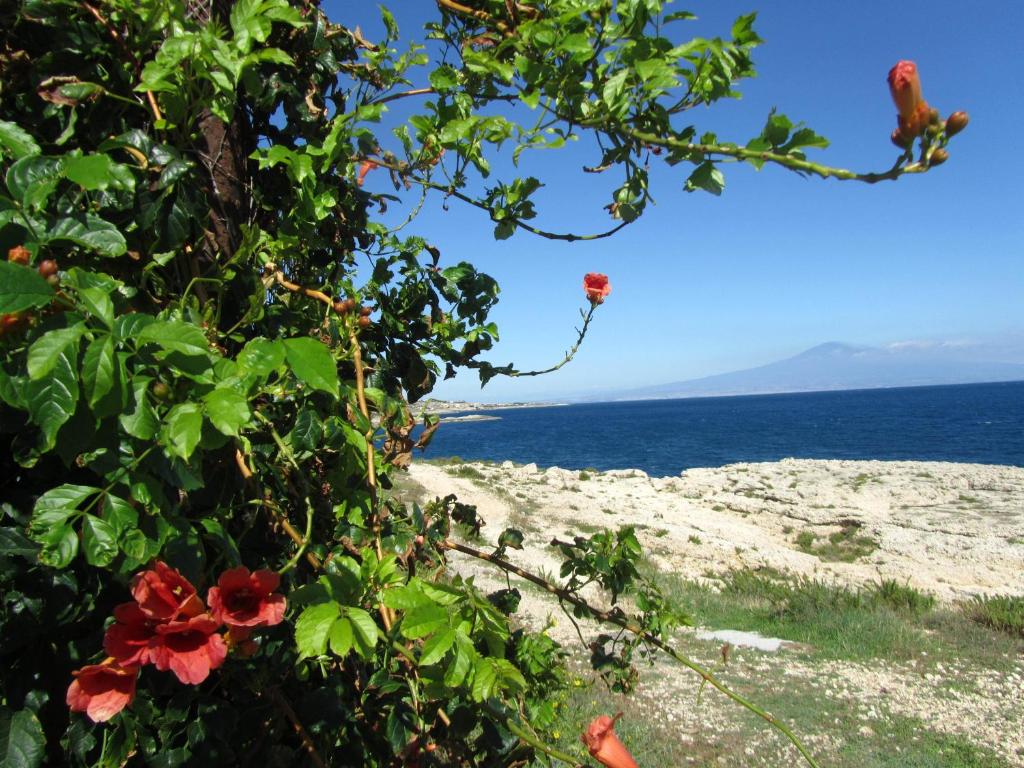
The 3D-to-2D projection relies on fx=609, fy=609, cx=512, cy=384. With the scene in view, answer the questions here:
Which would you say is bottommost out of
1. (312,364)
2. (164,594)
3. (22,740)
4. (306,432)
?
(22,740)

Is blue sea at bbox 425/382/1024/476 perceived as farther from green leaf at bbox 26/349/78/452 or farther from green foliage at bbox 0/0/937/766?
green leaf at bbox 26/349/78/452

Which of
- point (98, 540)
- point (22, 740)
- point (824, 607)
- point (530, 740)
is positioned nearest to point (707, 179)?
point (530, 740)

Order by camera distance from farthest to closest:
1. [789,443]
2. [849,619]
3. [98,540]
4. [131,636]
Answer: [789,443] → [849,619] → [131,636] → [98,540]

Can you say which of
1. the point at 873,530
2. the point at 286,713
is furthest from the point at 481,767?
the point at 873,530

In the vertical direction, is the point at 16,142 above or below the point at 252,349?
above

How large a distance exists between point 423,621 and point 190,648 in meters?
0.32

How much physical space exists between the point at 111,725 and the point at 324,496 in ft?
1.75

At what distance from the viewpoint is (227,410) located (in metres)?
0.69

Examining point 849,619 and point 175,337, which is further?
point 849,619

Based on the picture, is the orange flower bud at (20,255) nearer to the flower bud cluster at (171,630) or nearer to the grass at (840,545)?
the flower bud cluster at (171,630)

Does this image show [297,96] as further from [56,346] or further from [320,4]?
[56,346]

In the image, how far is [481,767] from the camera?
124 cm

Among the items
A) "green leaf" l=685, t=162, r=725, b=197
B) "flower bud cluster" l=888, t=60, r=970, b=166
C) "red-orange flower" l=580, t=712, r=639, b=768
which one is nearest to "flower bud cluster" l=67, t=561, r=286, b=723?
"red-orange flower" l=580, t=712, r=639, b=768

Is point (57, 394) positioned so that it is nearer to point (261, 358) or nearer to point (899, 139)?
point (261, 358)
